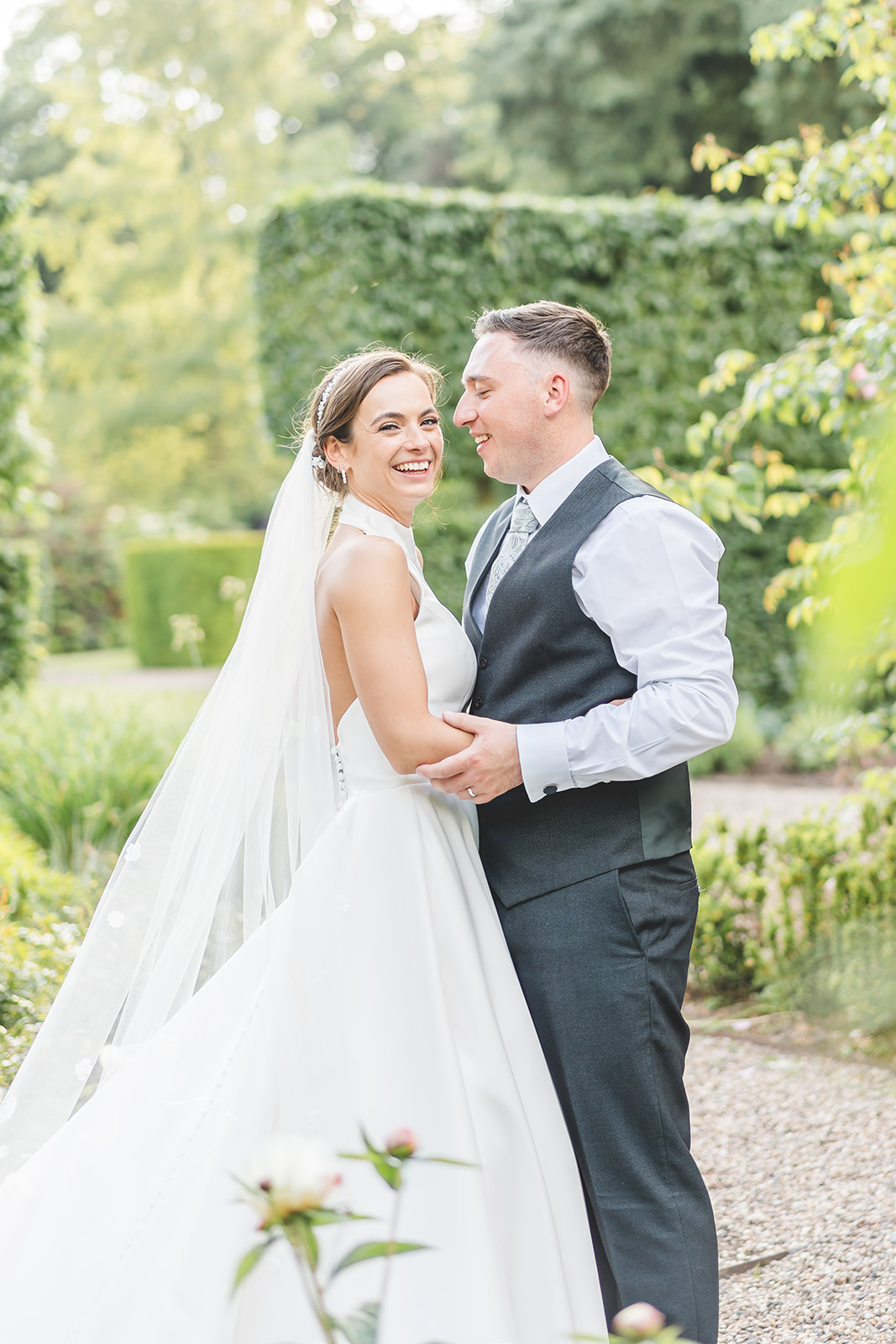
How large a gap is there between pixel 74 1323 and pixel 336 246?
7.28 meters

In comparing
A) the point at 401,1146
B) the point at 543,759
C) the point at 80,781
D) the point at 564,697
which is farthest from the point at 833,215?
the point at 401,1146

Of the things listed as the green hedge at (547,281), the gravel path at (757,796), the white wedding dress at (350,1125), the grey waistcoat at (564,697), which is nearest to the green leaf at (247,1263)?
the white wedding dress at (350,1125)

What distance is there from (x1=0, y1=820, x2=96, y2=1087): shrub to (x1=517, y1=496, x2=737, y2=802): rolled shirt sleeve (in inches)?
74.1

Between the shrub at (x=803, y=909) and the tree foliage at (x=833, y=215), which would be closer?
the tree foliage at (x=833, y=215)

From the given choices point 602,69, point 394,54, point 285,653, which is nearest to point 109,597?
point 602,69

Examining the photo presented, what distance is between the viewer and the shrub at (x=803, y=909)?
4645 mm

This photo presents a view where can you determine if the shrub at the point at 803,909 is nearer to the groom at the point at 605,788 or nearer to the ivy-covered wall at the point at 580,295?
the groom at the point at 605,788

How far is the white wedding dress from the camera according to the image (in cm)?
192

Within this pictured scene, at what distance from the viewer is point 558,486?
2.40m

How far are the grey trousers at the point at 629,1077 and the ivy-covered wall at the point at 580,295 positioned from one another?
230 inches

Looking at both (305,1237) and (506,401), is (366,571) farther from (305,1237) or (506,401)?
(305,1237)

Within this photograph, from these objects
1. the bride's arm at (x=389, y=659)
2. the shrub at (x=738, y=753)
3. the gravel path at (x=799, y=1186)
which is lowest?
the gravel path at (x=799, y=1186)

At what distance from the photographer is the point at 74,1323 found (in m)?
1.93

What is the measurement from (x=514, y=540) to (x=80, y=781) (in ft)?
12.6
